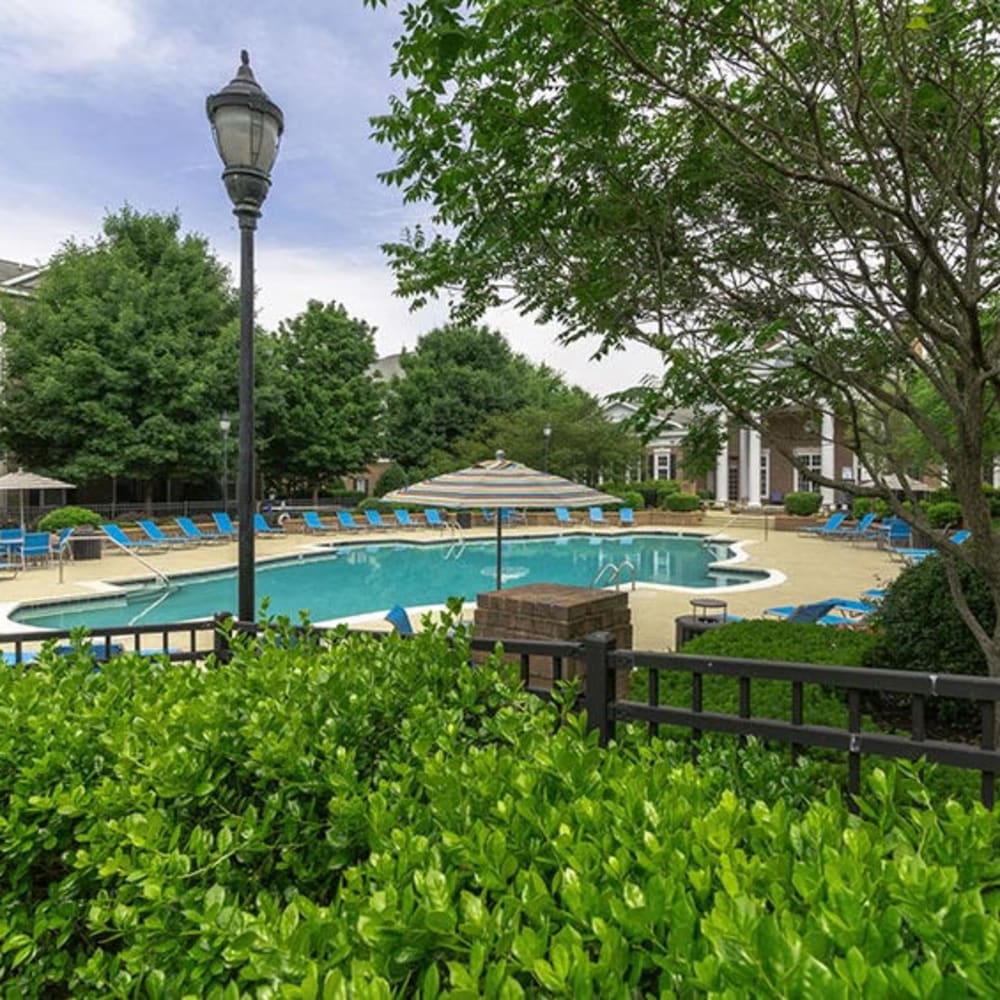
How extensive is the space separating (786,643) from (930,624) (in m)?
1.29

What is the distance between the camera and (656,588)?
14117mm

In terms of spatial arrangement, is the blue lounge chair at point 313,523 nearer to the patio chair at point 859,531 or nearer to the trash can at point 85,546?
the trash can at point 85,546

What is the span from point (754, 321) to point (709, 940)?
477 centimetres

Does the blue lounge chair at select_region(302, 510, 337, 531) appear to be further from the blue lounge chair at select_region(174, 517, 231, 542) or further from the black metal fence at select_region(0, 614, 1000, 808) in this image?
the black metal fence at select_region(0, 614, 1000, 808)

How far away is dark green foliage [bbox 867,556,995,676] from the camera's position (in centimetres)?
507

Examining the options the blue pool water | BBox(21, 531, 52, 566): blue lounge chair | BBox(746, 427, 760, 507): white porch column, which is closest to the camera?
the blue pool water

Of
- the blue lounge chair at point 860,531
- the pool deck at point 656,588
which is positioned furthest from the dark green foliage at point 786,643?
the blue lounge chair at point 860,531

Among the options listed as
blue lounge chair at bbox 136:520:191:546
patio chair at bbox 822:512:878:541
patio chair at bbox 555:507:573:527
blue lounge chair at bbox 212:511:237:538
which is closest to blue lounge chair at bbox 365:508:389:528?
blue lounge chair at bbox 212:511:237:538

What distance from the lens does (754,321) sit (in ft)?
17.0

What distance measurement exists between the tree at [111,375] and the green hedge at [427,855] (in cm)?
2486

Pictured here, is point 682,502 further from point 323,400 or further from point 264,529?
point 264,529

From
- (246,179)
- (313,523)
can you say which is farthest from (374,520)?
(246,179)

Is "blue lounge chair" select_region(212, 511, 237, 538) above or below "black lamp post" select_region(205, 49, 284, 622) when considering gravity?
below

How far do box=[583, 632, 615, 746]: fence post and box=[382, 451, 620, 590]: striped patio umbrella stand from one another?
5.74 meters
